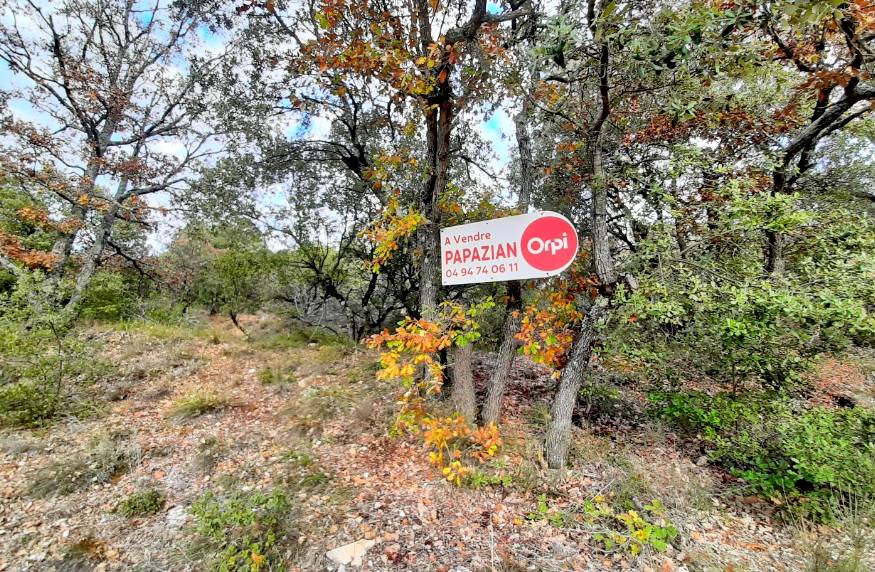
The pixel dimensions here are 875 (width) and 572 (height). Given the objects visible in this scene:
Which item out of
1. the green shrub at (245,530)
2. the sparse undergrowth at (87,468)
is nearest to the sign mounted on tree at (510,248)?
the green shrub at (245,530)

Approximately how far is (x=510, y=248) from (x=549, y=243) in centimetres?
28

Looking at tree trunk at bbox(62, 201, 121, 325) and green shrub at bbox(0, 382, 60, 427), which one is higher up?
tree trunk at bbox(62, 201, 121, 325)

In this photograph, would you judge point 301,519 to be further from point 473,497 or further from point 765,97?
point 765,97

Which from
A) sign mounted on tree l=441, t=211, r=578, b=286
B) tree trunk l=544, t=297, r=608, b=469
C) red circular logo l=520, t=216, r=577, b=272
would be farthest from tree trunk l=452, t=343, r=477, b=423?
red circular logo l=520, t=216, r=577, b=272

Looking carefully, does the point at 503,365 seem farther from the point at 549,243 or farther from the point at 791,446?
the point at 791,446

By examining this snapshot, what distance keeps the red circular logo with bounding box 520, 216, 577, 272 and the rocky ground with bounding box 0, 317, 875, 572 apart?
1.80 meters

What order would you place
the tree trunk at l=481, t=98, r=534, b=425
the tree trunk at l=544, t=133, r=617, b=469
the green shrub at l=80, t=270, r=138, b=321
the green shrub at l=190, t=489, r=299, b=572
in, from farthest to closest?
the green shrub at l=80, t=270, r=138, b=321 → the tree trunk at l=481, t=98, r=534, b=425 → the tree trunk at l=544, t=133, r=617, b=469 → the green shrub at l=190, t=489, r=299, b=572

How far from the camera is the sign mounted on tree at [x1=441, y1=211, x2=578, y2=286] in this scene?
2.37m

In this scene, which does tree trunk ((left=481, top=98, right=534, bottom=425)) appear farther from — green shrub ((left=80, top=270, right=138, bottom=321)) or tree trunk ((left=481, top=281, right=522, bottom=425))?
green shrub ((left=80, top=270, right=138, bottom=321))

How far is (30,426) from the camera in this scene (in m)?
3.61

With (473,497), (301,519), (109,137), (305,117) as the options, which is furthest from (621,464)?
(109,137)

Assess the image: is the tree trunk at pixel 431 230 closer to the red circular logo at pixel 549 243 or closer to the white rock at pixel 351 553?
the red circular logo at pixel 549 243

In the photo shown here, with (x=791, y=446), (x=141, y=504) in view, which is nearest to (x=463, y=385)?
(x=791, y=446)

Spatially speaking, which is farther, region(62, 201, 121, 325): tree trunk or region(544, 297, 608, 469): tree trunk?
region(62, 201, 121, 325): tree trunk
